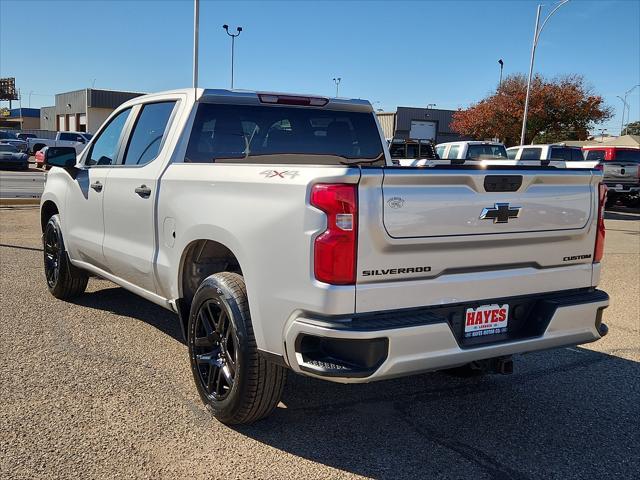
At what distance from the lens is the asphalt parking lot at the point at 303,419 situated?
3230 mm

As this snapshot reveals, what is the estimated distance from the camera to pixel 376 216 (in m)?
2.92

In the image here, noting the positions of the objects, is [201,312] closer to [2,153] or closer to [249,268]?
[249,268]

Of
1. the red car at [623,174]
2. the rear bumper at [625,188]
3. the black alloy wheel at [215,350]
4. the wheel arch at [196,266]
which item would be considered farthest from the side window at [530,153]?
the black alloy wheel at [215,350]

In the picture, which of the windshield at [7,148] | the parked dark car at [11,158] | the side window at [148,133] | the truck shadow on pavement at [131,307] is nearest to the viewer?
the side window at [148,133]

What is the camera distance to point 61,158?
566cm

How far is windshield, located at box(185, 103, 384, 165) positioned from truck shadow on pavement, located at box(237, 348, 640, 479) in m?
1.65

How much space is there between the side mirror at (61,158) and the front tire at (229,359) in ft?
8.34

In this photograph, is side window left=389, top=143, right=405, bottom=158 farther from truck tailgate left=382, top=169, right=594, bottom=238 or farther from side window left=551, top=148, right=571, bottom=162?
truck tailgate left=382, top=169, right=594, bottom=238

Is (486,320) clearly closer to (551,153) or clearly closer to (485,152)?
(551,153)

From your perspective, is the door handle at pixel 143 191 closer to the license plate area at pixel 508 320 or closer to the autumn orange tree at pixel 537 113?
the license plate area at pixel 508 320

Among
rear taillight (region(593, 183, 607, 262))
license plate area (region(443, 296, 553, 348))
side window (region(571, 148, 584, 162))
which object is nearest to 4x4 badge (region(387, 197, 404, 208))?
license plate area (region(443, 296, 553, 348))

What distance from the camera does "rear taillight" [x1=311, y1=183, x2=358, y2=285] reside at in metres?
2.89

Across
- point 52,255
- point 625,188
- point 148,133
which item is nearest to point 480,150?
point 625,188

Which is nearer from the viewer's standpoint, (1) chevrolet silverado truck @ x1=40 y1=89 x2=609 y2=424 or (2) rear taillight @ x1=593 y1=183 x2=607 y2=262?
(1) chevrolet silverado truck @ x1=40 y1=89 x2=609 y2=424
